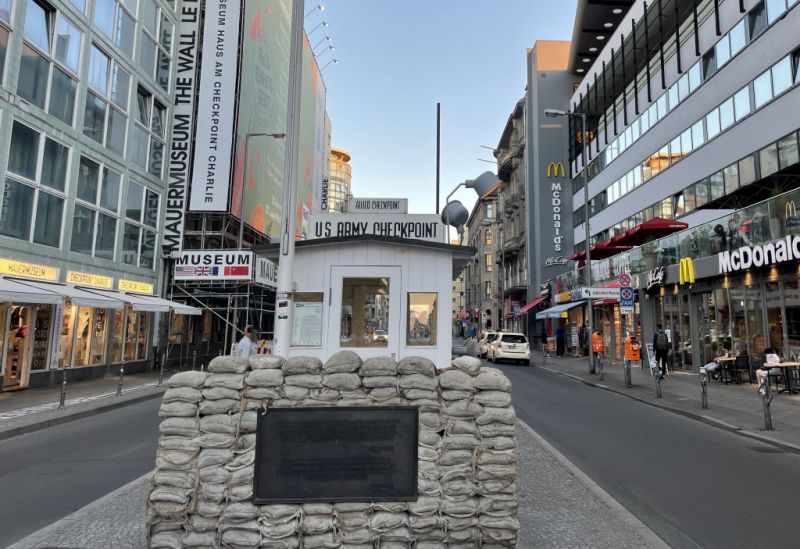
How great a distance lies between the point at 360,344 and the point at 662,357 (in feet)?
51.7

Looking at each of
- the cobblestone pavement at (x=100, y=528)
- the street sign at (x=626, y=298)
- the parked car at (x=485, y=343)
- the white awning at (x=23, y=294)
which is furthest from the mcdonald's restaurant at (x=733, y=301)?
the white awning at (x=23, y=294)

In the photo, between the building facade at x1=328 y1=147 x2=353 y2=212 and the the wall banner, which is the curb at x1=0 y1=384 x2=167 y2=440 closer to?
the the wall banner

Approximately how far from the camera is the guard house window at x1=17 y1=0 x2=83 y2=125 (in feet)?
50.2

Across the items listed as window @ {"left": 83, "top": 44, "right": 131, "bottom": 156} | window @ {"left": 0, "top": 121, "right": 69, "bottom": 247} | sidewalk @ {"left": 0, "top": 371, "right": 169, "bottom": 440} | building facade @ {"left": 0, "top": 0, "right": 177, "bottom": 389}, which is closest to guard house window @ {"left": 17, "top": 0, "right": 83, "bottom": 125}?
building facade @ {"left": 0, "top": 0, "right": 177, "bottom": 389}

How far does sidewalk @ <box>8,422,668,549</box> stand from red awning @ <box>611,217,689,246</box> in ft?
59.0

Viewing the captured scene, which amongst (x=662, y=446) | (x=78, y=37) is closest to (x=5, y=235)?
(x=78, y=37)

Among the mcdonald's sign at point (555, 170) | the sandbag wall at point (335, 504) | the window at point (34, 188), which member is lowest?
the sandbag wall at point (335, 504)

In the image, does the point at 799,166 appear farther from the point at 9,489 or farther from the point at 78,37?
the point at 78,37

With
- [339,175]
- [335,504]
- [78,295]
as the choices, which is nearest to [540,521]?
[335,504]

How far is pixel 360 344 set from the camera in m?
7.70

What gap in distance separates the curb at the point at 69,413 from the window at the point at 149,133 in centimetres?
1190

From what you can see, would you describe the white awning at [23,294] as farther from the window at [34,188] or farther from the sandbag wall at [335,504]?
the sandbag wall at [335,504]

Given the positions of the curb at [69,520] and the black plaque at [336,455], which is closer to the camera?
the black plaque at [336,455]

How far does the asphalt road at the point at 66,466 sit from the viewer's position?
17.7ft
